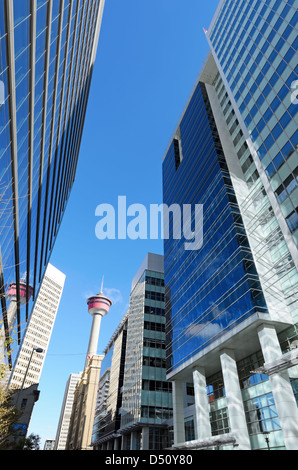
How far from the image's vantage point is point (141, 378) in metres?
54.2

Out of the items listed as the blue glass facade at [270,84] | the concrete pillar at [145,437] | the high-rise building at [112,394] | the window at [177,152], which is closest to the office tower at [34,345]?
the high-rise building at [112,394]

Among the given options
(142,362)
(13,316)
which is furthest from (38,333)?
(13,316)

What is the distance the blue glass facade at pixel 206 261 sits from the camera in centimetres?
3139

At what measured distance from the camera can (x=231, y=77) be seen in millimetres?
42188

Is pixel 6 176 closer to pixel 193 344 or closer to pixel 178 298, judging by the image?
pixel 193 344

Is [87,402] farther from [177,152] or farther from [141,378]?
[177,152]

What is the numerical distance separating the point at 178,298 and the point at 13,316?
27.6 m

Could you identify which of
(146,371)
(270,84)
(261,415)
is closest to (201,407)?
(261,415)

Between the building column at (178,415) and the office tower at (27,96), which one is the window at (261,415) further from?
the office tower at (27,96)

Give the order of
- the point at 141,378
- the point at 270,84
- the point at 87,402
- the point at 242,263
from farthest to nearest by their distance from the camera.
→ the point at 87,402 → the point at 141,378 → the point at 270,84 → the point at 242,263

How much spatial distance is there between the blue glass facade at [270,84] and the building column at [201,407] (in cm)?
2328

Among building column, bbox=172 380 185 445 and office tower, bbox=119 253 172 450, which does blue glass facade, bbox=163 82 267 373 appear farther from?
office tower, bbox=119 253 172 450

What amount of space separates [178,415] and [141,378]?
13869 millimetres

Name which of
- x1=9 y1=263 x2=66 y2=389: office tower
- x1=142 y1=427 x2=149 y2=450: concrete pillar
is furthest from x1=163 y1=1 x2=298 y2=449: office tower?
x1=9 y1=263 x2=66 y2=389: office tower
